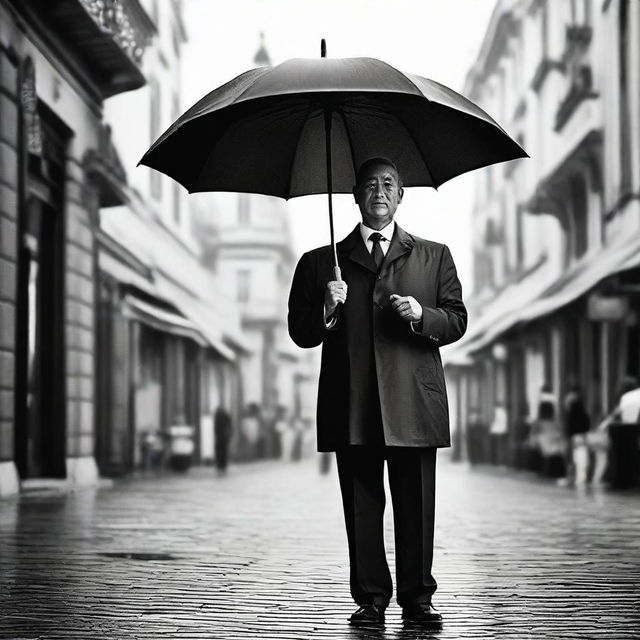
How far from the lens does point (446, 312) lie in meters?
5.61

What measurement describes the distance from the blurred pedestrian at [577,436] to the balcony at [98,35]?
24.9ft

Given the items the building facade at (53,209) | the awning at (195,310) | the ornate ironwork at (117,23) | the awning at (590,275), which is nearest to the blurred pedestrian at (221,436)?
the awning at (195,310)

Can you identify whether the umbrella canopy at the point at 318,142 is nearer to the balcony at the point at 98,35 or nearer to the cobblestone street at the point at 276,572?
the cobblestone street at the point at 276,572

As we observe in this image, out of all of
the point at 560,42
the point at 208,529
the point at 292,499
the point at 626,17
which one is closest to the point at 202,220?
the point at 560,42

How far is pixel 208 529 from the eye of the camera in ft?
36.2

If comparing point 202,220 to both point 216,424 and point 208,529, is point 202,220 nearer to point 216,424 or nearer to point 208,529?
point 216,424

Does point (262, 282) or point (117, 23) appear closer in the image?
point (117, 23)

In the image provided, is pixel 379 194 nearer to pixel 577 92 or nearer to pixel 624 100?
pixel 624 100

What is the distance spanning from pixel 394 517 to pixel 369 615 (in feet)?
1.21

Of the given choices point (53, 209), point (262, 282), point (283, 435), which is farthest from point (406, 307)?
point (262, 282)

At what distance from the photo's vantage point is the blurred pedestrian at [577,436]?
20.6 metres

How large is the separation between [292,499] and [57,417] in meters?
3.56

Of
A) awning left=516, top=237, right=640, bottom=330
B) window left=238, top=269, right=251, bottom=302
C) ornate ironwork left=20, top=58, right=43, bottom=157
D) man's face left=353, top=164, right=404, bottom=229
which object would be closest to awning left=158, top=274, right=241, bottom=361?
awning left=516, top=237, right=640, bottom=330

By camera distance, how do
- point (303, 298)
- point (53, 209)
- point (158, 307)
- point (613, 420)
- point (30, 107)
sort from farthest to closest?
point (158, 307) → point (613, 420) → point (53, 209) → point (30, 107) → point (303, 298)
